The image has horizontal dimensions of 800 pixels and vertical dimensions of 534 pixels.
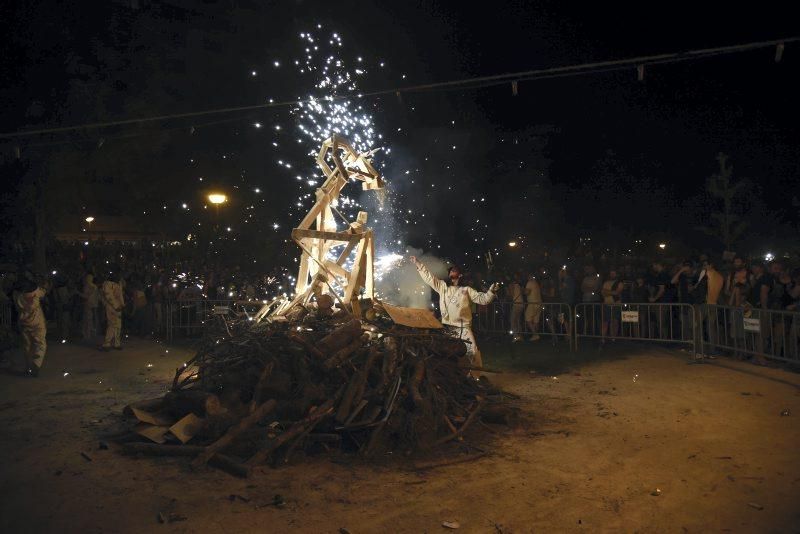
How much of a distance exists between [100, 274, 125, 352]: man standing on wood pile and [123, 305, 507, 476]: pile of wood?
6.66 metres

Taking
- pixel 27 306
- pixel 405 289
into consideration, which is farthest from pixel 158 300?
pixel 405 289

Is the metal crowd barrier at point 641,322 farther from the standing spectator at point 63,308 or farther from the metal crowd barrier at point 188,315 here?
the standing spectator at point 63,308

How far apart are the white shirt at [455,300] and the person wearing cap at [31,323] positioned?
7342 millimetres

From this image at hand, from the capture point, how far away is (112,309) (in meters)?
13.6

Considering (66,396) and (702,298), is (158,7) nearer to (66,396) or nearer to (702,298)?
(66,396)

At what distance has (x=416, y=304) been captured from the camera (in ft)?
49.0

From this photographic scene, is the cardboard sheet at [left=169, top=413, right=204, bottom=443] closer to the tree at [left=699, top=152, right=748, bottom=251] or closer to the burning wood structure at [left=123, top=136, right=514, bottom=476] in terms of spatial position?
the burning wood structure at [left=123, top=136, right=514, bottom=476]

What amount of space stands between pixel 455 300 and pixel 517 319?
5.62 metres

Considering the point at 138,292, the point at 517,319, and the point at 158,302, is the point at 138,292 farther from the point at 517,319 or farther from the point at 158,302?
the point at 517,319

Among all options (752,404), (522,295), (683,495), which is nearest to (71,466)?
(683,495)

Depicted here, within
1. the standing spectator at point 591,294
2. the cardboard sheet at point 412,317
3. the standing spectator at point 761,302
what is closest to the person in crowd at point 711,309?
the standing spectator at point 761,302

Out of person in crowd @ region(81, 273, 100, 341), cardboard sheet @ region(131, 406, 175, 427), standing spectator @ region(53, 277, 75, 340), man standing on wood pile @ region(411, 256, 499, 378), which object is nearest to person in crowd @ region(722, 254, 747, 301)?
man standing on wood pile @ region(411, 256, 499, 378)

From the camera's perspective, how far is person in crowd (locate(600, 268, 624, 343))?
13.4m

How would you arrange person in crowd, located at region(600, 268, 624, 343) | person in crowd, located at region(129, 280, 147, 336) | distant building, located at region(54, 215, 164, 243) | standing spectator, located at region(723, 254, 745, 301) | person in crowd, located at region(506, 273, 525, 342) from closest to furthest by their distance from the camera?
1. standing spectator, located at region(723, 254, 745, 301)
2. person in crowd, located at region(600, 268, 624, 343)
3. person in crowd, located at region(506, 273, 525, 342)
4. person in crowd, located at region(129, 280, 147, 336)
5. distant building, located at region(54, 215, 164, 243)
